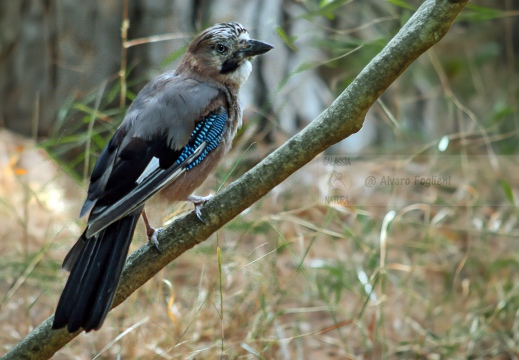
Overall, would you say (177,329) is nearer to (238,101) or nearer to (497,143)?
(238,101)

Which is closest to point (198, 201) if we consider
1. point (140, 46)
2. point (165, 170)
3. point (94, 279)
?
point (165, 170)

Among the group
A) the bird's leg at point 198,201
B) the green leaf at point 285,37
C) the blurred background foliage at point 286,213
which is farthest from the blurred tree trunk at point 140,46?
the bird's leg at point 198,201

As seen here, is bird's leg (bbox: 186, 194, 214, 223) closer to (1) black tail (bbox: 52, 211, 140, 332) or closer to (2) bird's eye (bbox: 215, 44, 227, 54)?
(1) black tail (bbox: 52, 211, 140, 332)

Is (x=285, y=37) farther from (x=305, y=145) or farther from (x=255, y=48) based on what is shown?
(x=305, y=145)

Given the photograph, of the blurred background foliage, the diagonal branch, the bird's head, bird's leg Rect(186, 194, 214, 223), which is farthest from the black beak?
the diagonal branch

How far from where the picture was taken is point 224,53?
10.1 ft

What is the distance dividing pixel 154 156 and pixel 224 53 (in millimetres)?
741

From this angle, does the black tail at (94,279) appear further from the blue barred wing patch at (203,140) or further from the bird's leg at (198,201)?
the blue barred wing patch at (203,140)

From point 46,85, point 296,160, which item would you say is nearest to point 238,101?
point 296,160

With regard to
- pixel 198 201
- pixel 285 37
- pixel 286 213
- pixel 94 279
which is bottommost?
pixel 286 213

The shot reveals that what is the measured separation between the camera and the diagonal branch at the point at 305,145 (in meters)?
2.17

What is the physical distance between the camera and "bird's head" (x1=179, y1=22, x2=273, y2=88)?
304 cm

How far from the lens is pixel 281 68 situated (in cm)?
547

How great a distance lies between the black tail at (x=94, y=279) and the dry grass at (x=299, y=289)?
485mm
